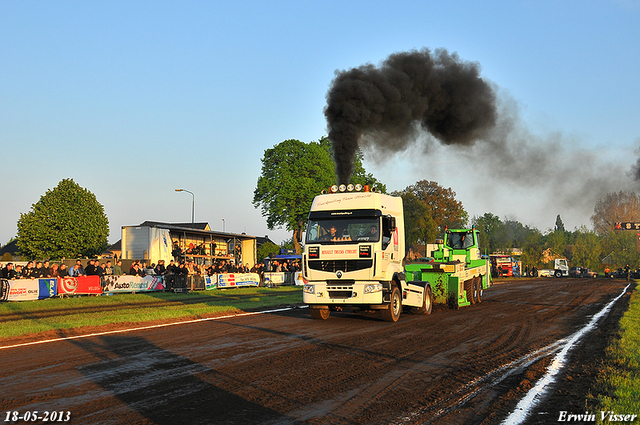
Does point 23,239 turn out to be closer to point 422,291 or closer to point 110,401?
point 422,291

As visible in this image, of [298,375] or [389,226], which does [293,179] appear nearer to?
[389,226]

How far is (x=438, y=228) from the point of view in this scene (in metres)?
75.2

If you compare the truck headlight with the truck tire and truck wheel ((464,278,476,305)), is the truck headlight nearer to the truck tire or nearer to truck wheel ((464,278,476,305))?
truck wheel ((464,278,476,305))

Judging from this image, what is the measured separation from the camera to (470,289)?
70.8ft

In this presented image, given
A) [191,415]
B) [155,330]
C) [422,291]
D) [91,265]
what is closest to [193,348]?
[155,330]

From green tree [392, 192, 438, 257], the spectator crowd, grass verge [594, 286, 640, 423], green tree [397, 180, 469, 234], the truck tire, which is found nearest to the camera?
grass verge [594, 286, 640, 423]

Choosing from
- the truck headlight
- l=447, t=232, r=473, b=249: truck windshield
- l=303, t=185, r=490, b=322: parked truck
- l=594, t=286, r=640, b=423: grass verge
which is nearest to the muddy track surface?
l=594, t=286, r=640, b=423: grass verge

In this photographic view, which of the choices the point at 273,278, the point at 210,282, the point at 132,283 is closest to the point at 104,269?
the point at 132,283

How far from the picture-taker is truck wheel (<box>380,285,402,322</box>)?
14938mm

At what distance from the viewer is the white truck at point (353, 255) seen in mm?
14477

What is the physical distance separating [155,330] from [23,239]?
49.1 metres

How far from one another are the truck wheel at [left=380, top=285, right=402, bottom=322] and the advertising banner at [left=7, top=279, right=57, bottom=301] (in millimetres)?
16008

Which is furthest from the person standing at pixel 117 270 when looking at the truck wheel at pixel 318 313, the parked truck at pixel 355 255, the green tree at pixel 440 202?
the green tree at pixel 440 202

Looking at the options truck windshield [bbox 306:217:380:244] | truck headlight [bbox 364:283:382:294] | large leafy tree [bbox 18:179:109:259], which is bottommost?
truck headlight [bbox 364:283:382:294]
